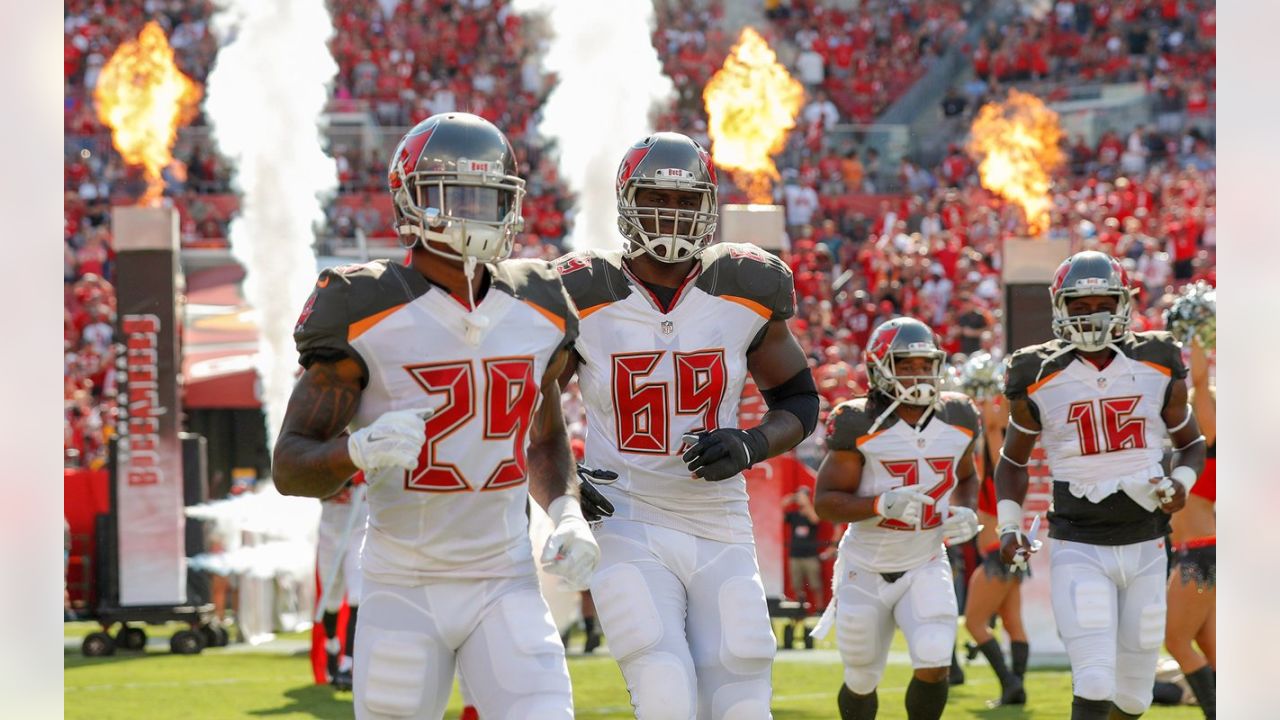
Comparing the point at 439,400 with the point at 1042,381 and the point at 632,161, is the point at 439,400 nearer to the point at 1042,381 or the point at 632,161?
the point at 632,161

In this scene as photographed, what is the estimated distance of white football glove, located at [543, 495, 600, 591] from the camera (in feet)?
13.4

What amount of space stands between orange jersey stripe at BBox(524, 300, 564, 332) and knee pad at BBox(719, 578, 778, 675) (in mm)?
1176

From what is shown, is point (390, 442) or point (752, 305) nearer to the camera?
point (390, 442)

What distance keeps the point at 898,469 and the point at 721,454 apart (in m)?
2.87

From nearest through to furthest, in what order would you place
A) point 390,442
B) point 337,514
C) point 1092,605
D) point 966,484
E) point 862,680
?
point 390,442 < point 1092,605 < point 862,680 < point 966,484 < point 337,514

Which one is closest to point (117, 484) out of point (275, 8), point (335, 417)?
point (275, 8)

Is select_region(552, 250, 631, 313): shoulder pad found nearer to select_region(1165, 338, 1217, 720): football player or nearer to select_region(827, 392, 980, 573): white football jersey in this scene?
select_region(827, 392, 980, 573): white football jersey

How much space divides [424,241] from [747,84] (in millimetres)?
9810

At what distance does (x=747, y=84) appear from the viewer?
13.7 m

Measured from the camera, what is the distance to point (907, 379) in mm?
7781

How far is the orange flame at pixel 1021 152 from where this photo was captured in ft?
50.0

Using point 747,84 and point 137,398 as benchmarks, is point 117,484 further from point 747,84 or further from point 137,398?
point 747,84

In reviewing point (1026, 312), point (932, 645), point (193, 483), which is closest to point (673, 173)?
point (932, 645)

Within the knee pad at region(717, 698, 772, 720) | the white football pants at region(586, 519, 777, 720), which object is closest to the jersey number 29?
the white football pants at region(586, 519, 777, 720)
